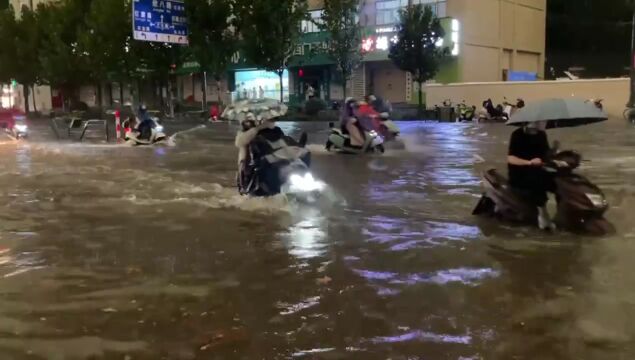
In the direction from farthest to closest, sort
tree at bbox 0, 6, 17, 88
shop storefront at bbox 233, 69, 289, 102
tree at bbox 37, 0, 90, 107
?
tree at bbox 0, 6, 17, 88 → shop storefront at bbox 233, 69, 289, 102 → tree at bbox 37, 0, 90, 107

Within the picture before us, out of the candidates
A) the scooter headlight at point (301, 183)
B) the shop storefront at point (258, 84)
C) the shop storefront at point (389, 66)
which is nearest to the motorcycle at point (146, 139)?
the scooter headlight at point (301, 183)

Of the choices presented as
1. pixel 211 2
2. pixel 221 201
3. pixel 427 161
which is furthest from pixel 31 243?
pixel 211 2

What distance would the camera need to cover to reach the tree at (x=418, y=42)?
3738cm

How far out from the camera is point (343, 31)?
132 feet

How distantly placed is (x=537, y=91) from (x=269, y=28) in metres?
15.7

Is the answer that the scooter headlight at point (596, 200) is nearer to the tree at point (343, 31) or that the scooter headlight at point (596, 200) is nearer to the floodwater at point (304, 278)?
the floodwater at point (304, 278)

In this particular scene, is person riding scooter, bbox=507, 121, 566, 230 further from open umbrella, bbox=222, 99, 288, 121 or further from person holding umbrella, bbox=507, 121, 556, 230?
open umbrella, bbox=222, 99, 288, 121

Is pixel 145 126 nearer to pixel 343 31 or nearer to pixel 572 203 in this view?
pixel 572 203

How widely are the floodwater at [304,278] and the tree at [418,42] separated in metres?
26.5

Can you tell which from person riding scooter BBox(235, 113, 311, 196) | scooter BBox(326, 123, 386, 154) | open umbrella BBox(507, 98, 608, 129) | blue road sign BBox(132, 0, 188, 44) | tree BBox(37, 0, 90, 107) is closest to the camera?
open umbrella BBox(507, 98, 608, 129)

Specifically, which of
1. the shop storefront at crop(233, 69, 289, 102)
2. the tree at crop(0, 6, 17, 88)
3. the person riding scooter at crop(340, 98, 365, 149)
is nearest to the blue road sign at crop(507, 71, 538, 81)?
the shop storefront at crop(233, 69, 289, 102)

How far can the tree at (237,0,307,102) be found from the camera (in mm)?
39031

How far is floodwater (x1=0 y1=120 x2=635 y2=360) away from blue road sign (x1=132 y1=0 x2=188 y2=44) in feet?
68.4

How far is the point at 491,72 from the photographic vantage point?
147 ft
